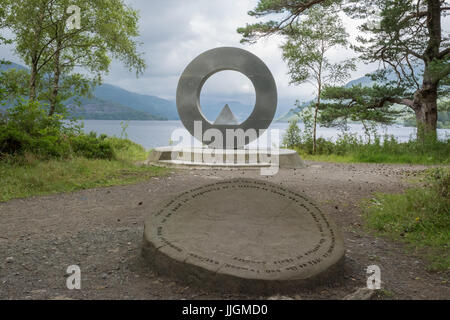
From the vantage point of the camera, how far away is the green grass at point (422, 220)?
3.49 meters

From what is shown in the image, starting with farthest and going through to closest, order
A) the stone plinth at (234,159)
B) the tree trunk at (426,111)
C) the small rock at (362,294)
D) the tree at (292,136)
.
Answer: the tree at (292,136)
the tree trunk at (426,111)
the stone plinth at (234,159)
the small rock at (362,294)

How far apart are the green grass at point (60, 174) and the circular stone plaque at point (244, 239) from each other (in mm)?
3813

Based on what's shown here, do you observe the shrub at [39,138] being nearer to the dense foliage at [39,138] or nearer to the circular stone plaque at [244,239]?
the dense foliage at [39,138]

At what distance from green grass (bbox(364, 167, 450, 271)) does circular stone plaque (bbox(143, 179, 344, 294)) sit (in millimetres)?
1216

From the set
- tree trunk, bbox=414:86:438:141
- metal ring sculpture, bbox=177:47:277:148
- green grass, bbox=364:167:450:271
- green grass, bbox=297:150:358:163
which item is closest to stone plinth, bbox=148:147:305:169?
metal ring sculpture, bbox=177:47:277:148

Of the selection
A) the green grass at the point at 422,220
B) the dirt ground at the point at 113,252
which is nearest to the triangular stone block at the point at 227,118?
the dirt ground at the point at 113,252

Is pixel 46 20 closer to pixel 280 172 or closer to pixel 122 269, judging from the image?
pixel 280 172

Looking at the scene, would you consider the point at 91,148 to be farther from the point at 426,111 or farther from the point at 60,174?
the point at 426,111

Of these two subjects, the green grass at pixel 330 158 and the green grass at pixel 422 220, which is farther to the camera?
the green grass at pixel 330 158

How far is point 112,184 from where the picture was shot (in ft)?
22.1
